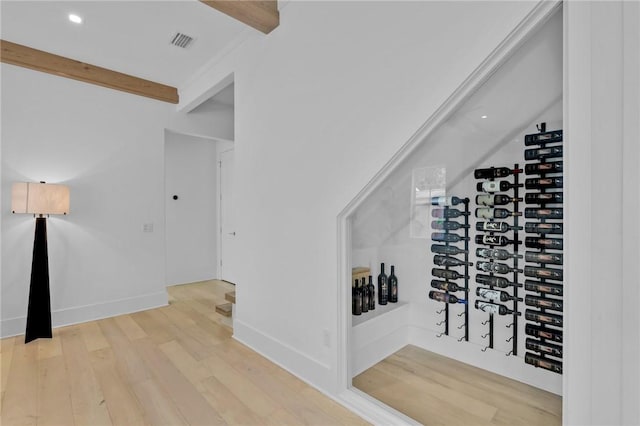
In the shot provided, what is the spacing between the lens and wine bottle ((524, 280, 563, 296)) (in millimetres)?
1411

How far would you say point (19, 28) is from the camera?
2857 millimetres

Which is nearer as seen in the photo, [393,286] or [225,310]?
[393,286]

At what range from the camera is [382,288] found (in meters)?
2.30

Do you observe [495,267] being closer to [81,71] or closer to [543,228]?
[543,228]

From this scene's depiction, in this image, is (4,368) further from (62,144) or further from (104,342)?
(62,144)

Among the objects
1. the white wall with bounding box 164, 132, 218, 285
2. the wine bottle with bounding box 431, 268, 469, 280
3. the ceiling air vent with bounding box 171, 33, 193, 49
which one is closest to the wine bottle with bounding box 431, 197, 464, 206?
the wine bottle with bounding box 431, 268, 469, 280

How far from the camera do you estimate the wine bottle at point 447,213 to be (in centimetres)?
185

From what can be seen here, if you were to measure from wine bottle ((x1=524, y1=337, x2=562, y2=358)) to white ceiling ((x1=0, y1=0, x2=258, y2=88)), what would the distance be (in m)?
3.09

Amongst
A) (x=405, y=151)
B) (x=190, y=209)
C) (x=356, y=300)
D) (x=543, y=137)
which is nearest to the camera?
(x=543, y=137)

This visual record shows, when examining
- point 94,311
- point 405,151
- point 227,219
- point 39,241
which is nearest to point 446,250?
point 405,151

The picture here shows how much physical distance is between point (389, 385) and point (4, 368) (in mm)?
2962

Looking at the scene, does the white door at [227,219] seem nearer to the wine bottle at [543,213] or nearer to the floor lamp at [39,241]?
the floor lamp at [39,241]

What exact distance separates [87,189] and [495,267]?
4174 millimetres

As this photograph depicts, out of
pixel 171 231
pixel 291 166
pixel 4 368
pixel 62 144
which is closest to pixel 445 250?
pixel 291 166
